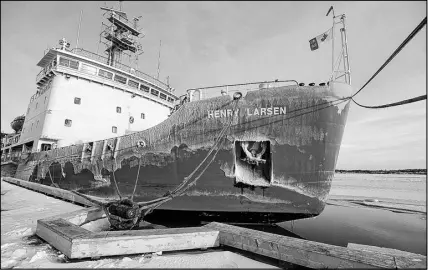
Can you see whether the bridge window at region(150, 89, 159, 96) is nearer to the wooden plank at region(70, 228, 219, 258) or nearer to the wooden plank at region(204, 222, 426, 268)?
the wooden plank at region(70, 228, 219, 258)

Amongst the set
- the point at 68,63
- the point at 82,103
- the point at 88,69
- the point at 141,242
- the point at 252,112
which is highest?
the point at 68,63

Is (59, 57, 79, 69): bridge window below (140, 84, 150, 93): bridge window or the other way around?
the other way around

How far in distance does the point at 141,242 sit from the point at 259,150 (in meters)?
4.40

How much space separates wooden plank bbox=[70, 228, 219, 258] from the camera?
3.91 m

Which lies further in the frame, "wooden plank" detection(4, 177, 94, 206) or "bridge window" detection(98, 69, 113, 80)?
"bridge window" detection(98, 69, 113, 80)

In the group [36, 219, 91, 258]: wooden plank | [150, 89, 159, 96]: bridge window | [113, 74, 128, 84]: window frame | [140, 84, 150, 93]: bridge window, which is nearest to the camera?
[36, 219, 91, 258]: wooden plank

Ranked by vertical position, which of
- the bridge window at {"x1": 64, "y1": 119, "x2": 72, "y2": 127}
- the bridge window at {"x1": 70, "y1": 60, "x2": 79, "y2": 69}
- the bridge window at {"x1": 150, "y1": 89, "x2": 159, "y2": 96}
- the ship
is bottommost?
the ship

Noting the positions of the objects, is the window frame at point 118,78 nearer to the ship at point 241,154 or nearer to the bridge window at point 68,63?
the bridge window at point 68,63

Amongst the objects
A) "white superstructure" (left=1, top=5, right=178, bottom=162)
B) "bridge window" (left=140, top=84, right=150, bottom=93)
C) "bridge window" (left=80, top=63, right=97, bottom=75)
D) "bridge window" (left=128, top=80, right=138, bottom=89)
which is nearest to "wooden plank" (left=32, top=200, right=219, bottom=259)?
"white superstructure" (left=1, top=5, right=178, bottom=162)

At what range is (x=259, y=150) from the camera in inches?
289

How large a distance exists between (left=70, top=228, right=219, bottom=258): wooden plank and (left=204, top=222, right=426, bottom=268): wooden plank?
1.39ft

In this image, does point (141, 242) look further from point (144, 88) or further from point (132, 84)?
point (144, 88)

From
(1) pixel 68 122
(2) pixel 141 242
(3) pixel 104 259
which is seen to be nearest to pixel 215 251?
(2) pixel 141 242

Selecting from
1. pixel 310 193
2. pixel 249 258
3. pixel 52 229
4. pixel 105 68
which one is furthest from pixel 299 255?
pixel 105 68
